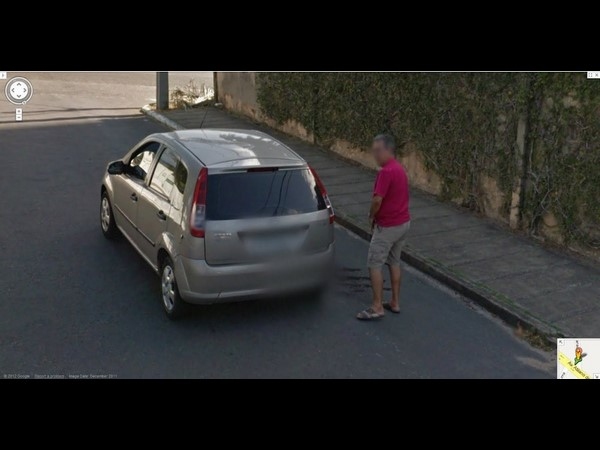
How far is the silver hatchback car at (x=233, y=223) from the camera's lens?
4430mm

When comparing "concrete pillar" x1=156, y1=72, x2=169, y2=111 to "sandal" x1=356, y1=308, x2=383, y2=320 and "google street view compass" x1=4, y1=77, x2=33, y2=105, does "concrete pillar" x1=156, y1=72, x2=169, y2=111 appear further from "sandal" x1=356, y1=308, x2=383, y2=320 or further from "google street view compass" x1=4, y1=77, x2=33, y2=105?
"sandal" x1=356, y1=308, x2=383, y2=320

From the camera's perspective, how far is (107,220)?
6.55m

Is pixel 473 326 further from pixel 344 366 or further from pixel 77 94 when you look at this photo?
pixel 77 94

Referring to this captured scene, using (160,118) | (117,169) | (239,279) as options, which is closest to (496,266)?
(239,279)

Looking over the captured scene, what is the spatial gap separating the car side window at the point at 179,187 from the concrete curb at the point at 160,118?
8.89m

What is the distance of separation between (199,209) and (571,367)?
3217 millimetres

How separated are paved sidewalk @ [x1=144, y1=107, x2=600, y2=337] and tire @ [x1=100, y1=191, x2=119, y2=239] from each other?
297 cm

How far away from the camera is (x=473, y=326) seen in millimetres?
4945

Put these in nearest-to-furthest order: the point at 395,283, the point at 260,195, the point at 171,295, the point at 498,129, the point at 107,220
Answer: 1. the point at 260,195
2. the point at 171,295
3. the point at 395,283
4. the point at 107,220
5. the point at 498,129

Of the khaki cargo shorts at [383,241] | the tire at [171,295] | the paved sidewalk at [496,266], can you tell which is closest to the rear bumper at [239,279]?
the tire at [171,295]

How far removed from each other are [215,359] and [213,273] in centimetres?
67

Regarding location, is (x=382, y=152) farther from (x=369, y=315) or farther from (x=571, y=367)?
(x=571, y=367)

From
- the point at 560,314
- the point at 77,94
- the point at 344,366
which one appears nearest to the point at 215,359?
the point at 344,366

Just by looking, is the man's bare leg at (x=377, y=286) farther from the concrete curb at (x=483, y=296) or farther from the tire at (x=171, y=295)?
the tire at (x=171, y=295)
